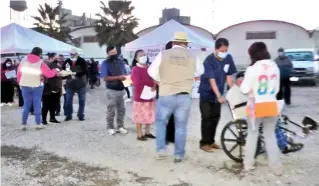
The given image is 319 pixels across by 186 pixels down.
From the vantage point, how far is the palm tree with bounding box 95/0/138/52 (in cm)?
5181

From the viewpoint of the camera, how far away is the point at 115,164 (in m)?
5.60

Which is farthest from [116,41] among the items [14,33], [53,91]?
[53,91]

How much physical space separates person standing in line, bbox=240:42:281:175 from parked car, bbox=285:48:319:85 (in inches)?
570

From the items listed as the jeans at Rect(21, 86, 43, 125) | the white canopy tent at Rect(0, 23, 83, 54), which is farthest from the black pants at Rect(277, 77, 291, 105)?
the white canopy tent at Rect(0, 23, 83, 54)

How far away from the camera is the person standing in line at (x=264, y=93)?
4785 millimetres

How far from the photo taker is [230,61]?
236 inches

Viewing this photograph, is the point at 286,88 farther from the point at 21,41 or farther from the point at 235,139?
the point at 21,41

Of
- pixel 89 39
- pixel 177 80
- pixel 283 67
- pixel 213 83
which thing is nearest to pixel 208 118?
pixel 213 83

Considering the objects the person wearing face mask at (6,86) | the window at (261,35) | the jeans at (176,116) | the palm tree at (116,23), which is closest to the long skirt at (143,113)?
the jeans at (176,116)

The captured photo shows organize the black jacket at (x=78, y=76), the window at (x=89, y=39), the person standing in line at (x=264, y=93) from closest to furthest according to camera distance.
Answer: the person standing in line at (x=264, y=93)
the black jacket at (x=78, y=76)
the window at (x=89, y=39)

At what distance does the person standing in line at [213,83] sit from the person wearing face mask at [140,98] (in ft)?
4.05

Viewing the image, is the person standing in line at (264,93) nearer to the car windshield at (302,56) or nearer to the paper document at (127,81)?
the paper document at (127,81)

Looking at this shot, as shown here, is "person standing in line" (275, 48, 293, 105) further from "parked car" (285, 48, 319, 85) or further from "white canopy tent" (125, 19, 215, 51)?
"parked car" (285, 48, 319, 85)

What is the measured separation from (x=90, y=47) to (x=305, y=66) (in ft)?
120
